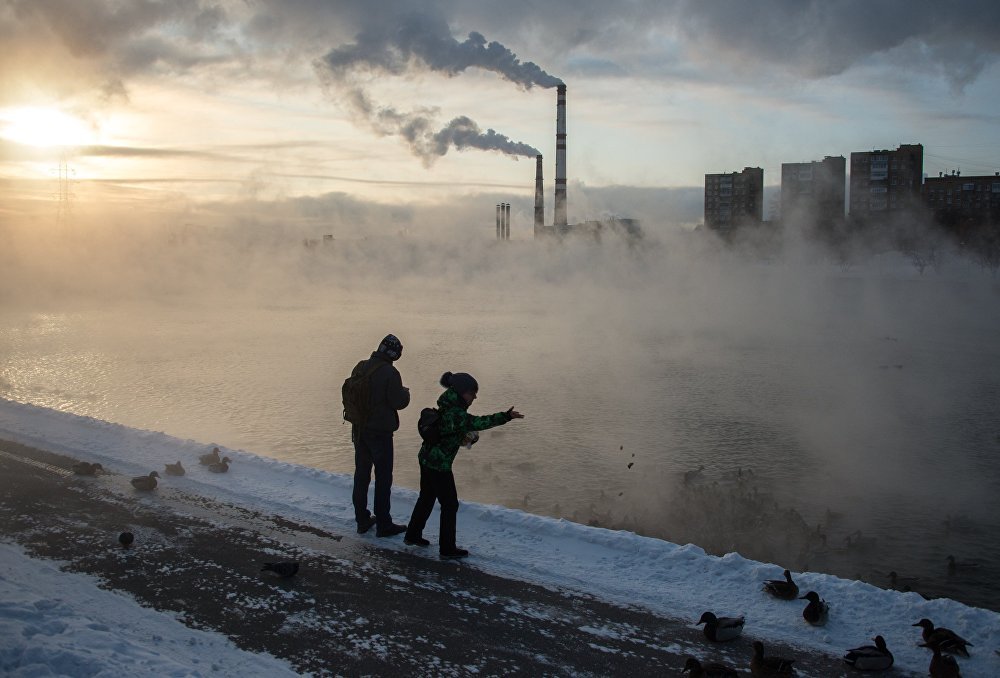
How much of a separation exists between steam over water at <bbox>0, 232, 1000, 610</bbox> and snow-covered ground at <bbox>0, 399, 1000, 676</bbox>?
1120 mm

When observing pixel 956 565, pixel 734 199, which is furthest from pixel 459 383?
pixel 734 199

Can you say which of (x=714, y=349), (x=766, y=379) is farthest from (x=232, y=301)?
(x=766, y=379)

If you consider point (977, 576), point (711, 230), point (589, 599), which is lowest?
point (977, 576)

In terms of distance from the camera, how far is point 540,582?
595 centimetres

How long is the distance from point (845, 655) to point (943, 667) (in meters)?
0.54

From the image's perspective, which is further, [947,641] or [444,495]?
[444,495]

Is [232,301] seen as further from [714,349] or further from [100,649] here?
[100,649]

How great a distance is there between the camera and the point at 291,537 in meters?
6.69

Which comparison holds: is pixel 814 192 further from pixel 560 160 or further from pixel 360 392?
pixel 360 392

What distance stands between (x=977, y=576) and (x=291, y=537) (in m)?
8.22

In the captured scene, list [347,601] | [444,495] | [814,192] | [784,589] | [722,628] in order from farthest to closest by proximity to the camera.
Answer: [814,192], [444,495], [784,589], [347,601], [722,628]

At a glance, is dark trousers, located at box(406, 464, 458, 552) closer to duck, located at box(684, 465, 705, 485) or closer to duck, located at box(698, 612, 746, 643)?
duck, located at box(698, 612, 746, 643)

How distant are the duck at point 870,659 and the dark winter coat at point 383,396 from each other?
3.73 meters

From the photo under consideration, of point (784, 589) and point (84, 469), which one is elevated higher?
point (84, 469)
